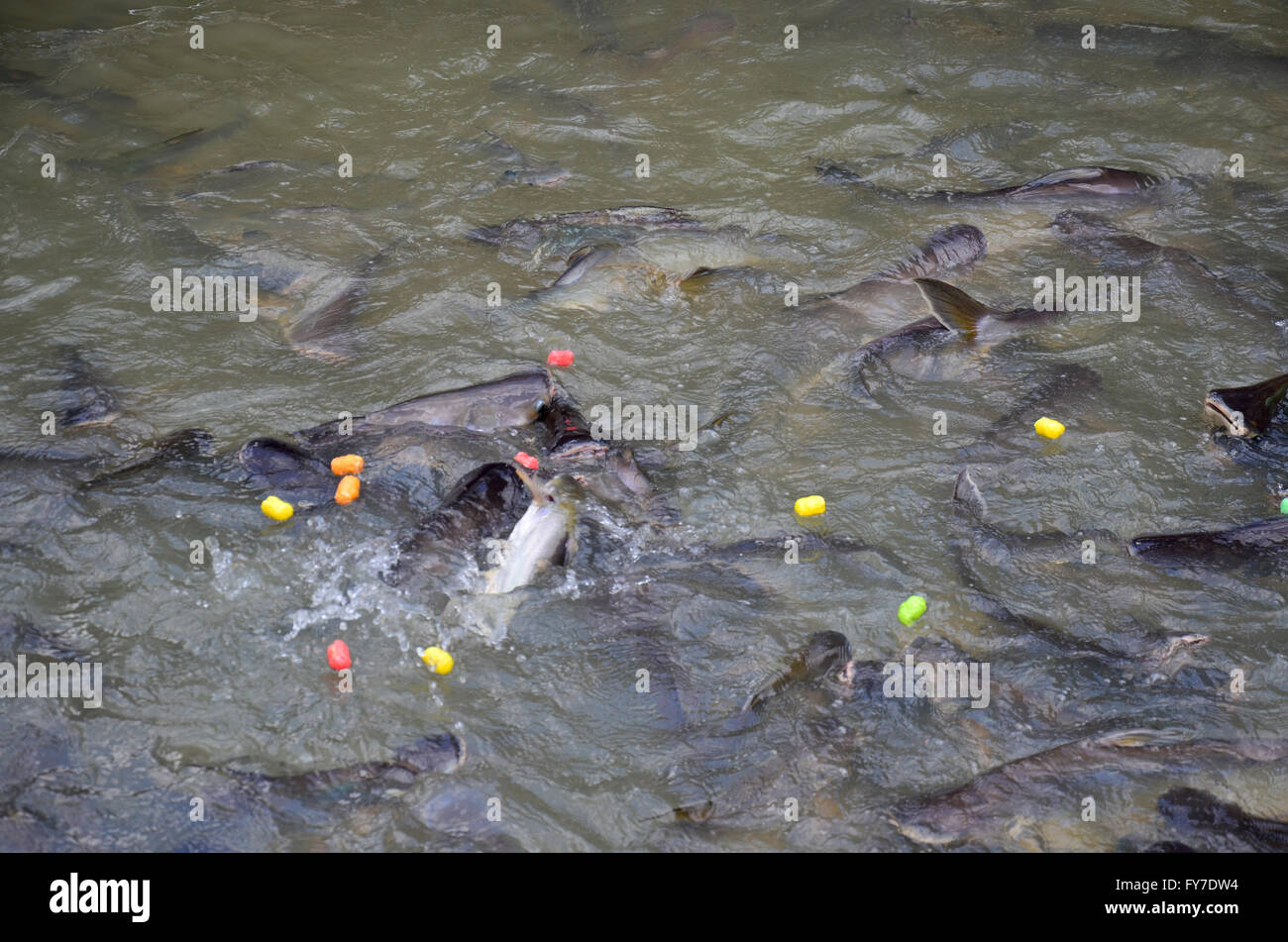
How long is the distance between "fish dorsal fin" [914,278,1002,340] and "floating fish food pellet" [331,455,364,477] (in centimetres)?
271

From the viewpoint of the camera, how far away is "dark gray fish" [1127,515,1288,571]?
3.93 meters

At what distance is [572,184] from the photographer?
6.27 metres

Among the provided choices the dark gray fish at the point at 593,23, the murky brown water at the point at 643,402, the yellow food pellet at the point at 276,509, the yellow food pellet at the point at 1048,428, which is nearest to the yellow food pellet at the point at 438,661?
the murky brown water at the point at 643,402

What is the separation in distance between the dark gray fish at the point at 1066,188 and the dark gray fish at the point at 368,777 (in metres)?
4.25

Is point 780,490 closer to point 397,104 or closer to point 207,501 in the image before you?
point 207,501

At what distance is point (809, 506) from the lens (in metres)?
4.11

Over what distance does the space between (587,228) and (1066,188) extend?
107 inches

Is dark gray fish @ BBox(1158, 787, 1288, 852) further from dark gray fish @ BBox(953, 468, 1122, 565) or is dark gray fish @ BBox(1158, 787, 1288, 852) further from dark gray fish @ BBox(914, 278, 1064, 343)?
dark gray fish @ BBox(914, 278, 1064, 343)

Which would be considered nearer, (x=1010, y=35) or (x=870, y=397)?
(x=870, y=397)

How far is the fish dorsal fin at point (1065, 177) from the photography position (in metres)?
6.02

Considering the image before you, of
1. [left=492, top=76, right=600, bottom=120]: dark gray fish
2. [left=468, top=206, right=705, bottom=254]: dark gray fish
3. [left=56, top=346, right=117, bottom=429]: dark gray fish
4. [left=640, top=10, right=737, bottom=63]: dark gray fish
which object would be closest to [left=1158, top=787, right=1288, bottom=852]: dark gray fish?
[left=468, top=206, right=705, bottom=254]: dark gray fish

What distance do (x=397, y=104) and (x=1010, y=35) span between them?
14.4ft

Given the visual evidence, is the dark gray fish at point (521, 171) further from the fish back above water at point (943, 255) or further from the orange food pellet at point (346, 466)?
the orange food pellet at point (346, 466)
